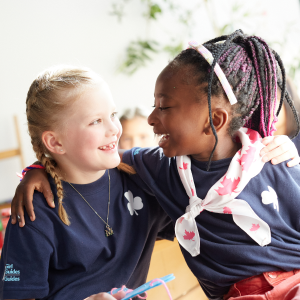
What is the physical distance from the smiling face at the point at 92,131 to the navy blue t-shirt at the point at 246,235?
0.26 meters

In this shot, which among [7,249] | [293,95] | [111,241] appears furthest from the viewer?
[293,95]

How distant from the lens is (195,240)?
94cm

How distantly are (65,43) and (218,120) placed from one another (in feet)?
6.79

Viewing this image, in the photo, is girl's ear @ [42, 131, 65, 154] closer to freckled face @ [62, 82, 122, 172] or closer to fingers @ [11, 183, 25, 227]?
freckled face @ [62, 82, 122, 172]

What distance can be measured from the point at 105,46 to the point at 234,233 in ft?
7.47

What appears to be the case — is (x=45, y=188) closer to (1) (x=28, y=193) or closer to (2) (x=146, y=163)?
(1) (x=28, y=193)

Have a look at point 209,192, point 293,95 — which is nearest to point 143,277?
point 209,192

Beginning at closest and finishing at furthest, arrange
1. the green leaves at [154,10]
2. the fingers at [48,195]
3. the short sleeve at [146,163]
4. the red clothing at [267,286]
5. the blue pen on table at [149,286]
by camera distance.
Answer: the blue pen on table at [149,286] < the red clothing at [267,286] < the fingers at [48,195] < the short sleeve at [146,163] < the green leaves at [154,10]

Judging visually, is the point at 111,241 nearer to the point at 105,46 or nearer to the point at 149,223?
the point at 149,223

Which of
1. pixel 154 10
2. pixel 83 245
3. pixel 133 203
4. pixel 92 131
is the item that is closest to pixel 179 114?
pixel 92 131

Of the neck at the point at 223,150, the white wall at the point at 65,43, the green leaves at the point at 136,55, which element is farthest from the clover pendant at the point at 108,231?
the green leaves at the point at 136,55

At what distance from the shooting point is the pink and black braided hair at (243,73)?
89 cm

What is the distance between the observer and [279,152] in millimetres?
917

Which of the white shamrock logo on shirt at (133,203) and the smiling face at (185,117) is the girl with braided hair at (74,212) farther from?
the smiling face at (185,117)
